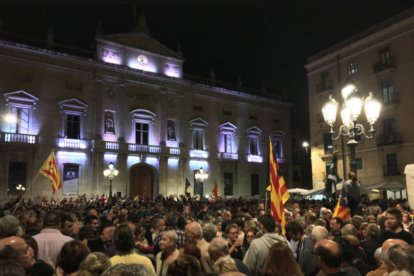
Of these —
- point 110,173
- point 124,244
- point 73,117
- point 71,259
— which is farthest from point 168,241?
point 73,117

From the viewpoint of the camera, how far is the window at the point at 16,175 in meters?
28.3

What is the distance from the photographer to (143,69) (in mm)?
35875

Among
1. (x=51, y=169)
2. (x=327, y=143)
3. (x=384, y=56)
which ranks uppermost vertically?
(x=384, y=56)

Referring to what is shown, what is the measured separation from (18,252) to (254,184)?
128 feet

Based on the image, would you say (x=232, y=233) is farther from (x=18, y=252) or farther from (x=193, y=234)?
(x=18, y=252)

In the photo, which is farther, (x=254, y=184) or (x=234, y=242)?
(x=254, y=184)

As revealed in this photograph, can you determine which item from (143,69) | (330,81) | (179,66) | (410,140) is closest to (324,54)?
(330,81)

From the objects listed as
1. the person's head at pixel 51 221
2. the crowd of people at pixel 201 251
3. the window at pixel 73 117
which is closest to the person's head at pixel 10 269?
the crowd of people at pixel 201 251

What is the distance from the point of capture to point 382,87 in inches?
1187

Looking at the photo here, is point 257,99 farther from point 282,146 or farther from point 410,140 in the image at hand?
point 410,140

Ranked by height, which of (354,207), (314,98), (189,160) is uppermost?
(314,98)

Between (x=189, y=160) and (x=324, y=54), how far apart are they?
49.2 feet

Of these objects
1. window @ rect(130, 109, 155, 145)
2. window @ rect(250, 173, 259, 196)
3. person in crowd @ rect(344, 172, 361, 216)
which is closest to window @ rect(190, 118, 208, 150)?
window @ rect(130, 109, 155, 145)

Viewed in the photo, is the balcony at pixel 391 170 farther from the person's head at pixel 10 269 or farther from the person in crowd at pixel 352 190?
the person's head at pixel 10 269
